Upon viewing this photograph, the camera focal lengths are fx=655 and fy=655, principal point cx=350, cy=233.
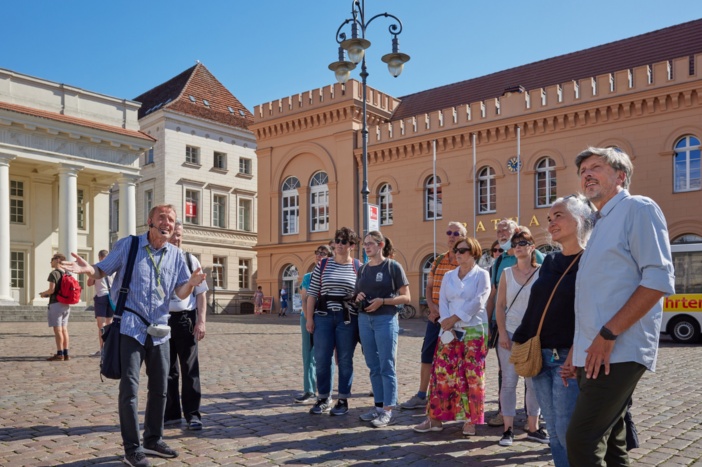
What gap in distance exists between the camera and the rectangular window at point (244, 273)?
4641cm

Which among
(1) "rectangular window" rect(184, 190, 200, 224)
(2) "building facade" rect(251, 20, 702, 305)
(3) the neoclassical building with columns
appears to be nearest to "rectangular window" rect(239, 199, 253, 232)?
(1) "rectangular window" rect(184, 190, 200, 224)

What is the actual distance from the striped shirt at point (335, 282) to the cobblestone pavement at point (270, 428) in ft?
4.28

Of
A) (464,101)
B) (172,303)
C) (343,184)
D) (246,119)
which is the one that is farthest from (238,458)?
(246,119)

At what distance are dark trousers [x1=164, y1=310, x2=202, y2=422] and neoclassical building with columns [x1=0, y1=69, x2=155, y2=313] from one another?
26.5 m

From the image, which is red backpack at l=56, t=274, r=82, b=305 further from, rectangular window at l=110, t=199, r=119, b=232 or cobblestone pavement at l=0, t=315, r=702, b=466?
rectangular window at l=110, t=199, r=119, b=232

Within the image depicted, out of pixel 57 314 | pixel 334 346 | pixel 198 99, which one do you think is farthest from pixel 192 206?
pixel 334 346

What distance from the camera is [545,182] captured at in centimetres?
2933

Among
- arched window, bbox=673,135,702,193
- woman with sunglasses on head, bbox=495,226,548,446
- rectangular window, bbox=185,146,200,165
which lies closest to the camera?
woman with sunglasses on head, bbox=495,226,548,446

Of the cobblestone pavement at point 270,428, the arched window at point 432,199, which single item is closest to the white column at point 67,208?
the arched window at point 432,199

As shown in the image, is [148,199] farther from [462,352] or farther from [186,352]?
[462,352]

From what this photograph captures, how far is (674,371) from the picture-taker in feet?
36.3

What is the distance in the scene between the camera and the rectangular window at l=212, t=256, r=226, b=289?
44237mm

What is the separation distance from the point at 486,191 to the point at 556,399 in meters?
28.0

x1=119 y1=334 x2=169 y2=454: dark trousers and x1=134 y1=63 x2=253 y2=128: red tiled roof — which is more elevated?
x1=134 y1=63 x2=253 y2=128: red tiled roof
